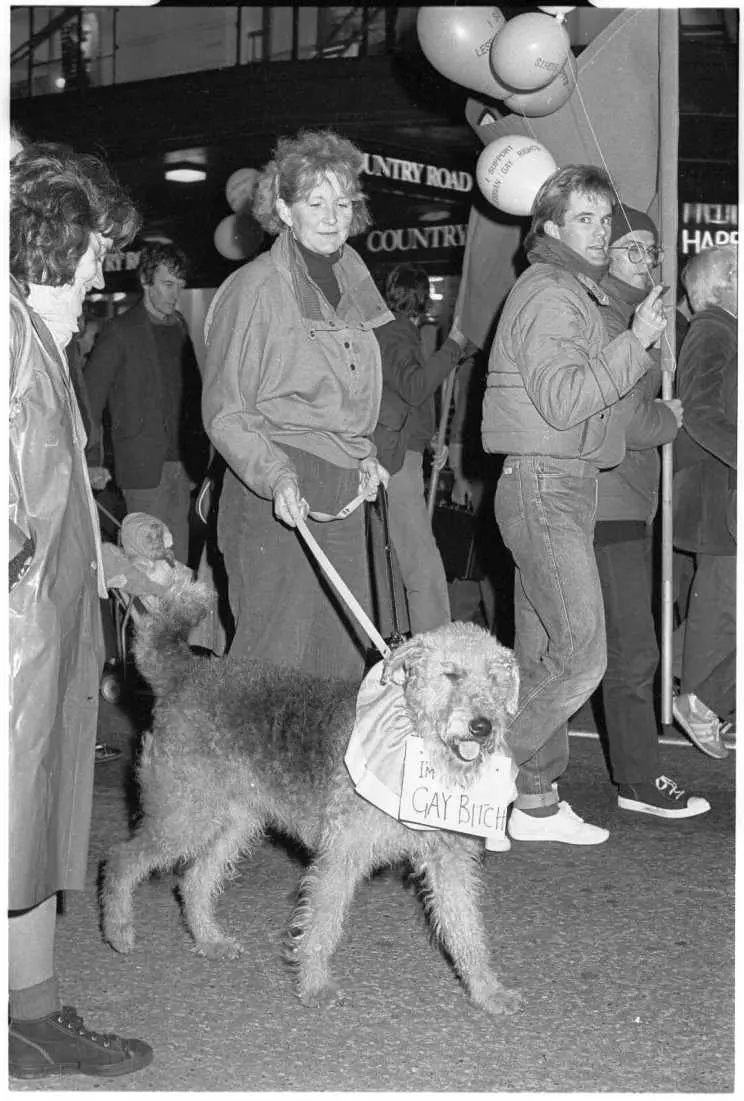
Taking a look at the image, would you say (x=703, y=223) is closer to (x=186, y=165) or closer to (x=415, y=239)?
(x=415, y=239)

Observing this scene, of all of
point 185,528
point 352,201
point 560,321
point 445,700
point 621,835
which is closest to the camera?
point 445,700

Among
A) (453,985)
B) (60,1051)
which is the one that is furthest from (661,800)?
(60,1051)

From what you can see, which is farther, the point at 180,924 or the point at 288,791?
the point at 180,924

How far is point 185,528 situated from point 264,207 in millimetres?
5318

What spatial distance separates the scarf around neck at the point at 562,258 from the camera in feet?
16.1

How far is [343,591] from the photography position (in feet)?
12.7

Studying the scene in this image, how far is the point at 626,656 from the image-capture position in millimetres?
5574

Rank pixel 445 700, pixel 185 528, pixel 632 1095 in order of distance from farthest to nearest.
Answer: pixel 185 528
pixel 445 700
pixel 632 1095

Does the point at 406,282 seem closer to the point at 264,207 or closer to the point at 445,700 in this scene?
the point at 264,207

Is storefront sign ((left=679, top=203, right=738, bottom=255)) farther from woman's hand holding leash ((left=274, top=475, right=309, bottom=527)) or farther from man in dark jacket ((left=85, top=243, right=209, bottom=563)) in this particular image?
woman's hand holding leash ((left=274, top=475, right=309, bottom=527))

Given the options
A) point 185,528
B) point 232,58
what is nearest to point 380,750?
point 185,528

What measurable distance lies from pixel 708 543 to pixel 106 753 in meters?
3.33

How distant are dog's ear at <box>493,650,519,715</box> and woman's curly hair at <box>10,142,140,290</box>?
A: 1531mm

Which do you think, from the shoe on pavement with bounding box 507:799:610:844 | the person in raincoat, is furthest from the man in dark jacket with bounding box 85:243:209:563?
the person in raincoat
